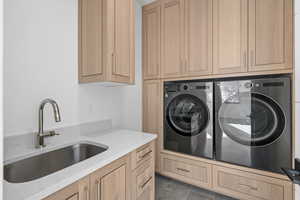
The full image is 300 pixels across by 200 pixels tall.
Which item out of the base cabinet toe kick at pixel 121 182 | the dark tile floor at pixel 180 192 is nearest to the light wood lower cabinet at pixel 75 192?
the base cabinet toe kick at pixel 121 182

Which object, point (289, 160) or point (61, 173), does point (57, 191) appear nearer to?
point (61, 173)

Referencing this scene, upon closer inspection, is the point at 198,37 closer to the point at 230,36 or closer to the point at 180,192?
the point at 230,36

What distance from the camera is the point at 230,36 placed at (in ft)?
5.12

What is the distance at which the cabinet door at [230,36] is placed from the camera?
1.50m

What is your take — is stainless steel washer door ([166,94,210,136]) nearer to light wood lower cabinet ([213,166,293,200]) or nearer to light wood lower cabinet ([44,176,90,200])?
light wood lower cabinet ([213,166,293,200])

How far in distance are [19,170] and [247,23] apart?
2381 millimetres

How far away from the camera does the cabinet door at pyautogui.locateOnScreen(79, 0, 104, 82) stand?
49.1 inches

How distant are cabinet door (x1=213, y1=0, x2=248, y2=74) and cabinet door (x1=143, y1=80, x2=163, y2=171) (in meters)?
0.86

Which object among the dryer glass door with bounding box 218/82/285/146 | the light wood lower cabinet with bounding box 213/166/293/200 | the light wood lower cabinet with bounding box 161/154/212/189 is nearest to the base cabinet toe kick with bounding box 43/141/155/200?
the light wood lower cabinet with bounding box 161/154/212/189

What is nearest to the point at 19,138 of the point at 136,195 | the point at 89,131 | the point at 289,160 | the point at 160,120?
the point at 89,131

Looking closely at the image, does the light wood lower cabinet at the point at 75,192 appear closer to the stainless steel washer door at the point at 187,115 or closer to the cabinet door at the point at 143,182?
the cabinet door at the point at 143,182

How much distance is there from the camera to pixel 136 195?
3.74 ft

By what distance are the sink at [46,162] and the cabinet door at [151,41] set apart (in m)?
1.36

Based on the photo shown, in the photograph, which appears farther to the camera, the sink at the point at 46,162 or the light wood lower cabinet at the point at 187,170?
the light wood lower cabinet at the point at 187,170
